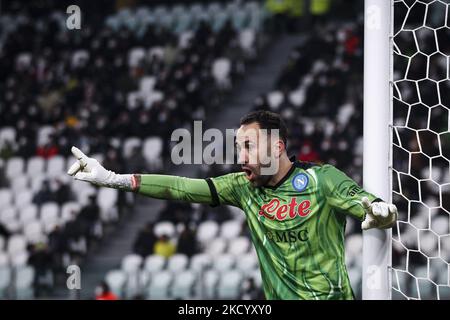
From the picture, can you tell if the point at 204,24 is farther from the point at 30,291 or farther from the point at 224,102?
the point at 30,291

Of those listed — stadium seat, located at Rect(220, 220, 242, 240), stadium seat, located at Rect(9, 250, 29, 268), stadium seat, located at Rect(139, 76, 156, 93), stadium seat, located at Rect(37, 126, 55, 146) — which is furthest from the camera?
stadium seat, located at Rect(139, 76, 156, 93)

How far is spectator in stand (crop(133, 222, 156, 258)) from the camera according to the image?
14.0 m

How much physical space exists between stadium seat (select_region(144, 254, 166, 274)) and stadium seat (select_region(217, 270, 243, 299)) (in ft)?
3.85

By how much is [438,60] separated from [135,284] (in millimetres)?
5615

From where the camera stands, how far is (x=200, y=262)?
13.0 m

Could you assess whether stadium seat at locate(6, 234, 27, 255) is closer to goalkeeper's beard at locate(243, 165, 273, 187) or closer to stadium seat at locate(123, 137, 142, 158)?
stadium seat at locate(123, 137, 142, 158)

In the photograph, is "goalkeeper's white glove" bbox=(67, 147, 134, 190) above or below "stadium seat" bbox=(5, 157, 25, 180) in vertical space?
below

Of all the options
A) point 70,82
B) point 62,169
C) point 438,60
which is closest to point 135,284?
point 62,169

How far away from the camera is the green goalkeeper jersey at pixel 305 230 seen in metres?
4.31

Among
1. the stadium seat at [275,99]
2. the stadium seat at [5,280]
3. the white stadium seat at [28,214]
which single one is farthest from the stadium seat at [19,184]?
the stadium seat at [275,99]

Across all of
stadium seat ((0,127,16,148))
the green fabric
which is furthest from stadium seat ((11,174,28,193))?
the green fabric

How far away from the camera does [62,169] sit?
16547 millimetres

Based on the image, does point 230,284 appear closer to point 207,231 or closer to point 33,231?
point 207,231
